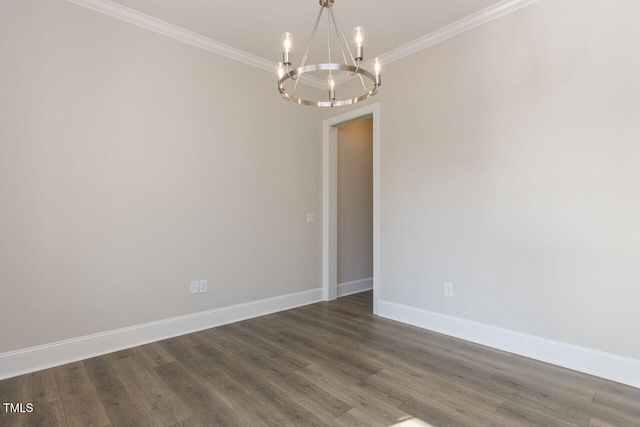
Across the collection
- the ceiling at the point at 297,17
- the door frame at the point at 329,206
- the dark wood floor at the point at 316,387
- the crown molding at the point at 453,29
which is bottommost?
the dark wood floor at the point at 316,387

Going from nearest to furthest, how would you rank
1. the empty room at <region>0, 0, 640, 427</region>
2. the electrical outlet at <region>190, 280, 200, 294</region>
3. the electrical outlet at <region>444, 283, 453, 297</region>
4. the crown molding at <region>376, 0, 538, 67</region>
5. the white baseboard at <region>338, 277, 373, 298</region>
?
the empty room at <region>0, 0, 640, 427</region>, the crown molding at <region>376, 0, 538, 67</region>, the electrical outlet at <region>444, 283, 453, 297</region>, the electrical outlet at <region>190, 280, 200, 294</region>, the white baseboard at <region>338, 277, 373, 298</region>

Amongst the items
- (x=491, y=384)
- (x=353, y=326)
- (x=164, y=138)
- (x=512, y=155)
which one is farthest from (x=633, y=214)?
(x=164, y=138)

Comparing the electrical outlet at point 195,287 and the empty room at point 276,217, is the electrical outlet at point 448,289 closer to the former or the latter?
the empty room at point 276,217

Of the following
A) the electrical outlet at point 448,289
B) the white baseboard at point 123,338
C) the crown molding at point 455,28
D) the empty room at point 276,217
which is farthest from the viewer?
the electrical outlet at point 448,289

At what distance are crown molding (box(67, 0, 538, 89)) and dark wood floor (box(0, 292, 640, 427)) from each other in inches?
112

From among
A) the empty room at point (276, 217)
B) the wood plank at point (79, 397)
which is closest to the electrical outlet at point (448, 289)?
the empty room at point (276, 217)

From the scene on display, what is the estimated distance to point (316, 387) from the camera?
2.12 m

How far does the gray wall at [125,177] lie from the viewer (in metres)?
2.35

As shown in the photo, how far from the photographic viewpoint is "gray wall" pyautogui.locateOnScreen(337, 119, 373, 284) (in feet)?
15.1

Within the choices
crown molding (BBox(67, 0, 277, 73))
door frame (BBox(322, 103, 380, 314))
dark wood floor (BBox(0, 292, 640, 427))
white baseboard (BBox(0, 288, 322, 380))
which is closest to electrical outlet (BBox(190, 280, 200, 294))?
white baseboard (BBox(0, 288, 322, 380))

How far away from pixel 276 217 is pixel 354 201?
4.62 feet

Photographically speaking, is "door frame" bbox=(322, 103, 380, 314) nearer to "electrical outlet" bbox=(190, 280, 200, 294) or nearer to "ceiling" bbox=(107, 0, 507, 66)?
"ceiling" bbox=(107, 0, 507, 66)

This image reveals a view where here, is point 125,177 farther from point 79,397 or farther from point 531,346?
point 531,346

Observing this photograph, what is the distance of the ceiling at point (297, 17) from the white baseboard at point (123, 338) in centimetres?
278
